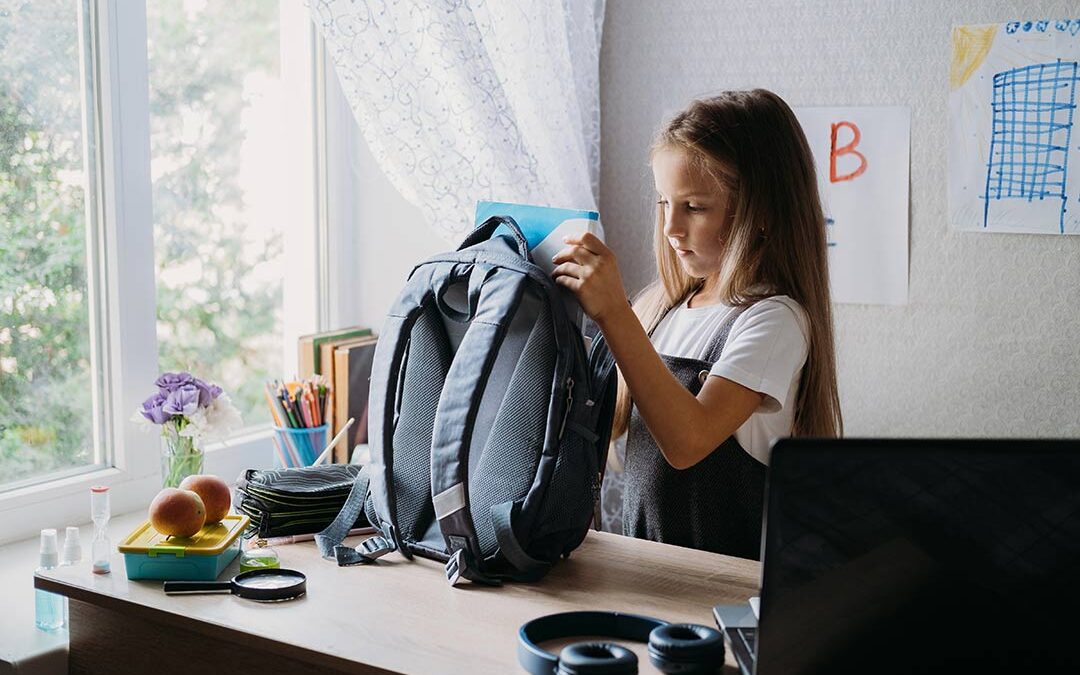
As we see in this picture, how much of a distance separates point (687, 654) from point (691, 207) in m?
0.68

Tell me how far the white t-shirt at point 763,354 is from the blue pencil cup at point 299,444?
1.99 ft

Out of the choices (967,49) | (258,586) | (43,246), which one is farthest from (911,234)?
(43,246)

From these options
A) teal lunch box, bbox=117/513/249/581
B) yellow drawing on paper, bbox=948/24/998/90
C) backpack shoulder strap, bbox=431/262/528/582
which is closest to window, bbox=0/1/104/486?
teal lunch box, bbox=117/513/249/581

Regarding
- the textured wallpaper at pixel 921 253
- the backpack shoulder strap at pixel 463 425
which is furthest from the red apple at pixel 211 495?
the textured wallpaper at pixel 921 253

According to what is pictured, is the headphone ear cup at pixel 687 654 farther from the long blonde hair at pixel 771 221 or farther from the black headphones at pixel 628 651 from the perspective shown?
the long blonde hair at pixel 771 221

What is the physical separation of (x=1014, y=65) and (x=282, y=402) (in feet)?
4.29

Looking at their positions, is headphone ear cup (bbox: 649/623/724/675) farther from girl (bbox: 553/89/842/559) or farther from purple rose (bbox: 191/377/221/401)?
purple rose (bbox: 191/377/221/401)

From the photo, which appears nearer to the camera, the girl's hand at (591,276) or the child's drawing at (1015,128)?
the girl's hand at (591,276)

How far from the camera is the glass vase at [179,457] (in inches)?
58.2

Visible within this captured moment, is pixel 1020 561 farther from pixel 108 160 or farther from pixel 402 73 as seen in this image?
pixel 108 160

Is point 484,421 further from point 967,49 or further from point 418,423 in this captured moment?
point 967,49

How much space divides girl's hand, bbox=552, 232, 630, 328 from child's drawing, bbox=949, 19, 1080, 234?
87 centimetres

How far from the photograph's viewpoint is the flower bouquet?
146cm

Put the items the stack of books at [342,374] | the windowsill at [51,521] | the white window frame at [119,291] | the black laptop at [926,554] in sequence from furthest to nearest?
the stack of books at [342,374], the white window frame at [119,291], the windowsill at [51,521], the black laptop at [926,554]
